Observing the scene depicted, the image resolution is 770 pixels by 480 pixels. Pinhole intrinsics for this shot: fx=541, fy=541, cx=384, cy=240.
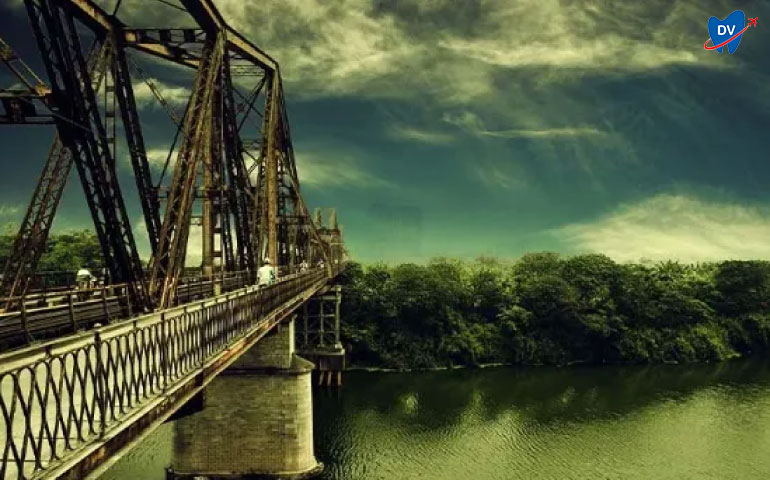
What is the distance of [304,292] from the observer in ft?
87.3

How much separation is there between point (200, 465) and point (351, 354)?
27.3 meters

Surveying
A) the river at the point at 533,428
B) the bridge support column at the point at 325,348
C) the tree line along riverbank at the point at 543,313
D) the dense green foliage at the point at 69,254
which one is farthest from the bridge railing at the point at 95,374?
the dense green foliage at the point at 69,254

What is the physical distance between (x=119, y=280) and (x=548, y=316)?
51.6 metres

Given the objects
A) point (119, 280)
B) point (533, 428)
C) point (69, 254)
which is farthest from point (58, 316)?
point (69, 254)

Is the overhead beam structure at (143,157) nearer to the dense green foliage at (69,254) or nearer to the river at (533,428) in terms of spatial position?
the river at (533,428)

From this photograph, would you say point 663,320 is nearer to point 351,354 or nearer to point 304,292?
point 351,354

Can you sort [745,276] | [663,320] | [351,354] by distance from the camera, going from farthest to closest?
1. [745,276]
2. [663,320]
3. [351,354]

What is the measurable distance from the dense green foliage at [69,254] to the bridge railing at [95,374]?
5632 cm

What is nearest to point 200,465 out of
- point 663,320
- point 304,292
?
point 304,292

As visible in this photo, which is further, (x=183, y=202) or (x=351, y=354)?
(x=351, y=354)

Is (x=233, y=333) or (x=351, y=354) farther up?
(x=233, y=333)

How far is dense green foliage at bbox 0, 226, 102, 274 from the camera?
63094 mm

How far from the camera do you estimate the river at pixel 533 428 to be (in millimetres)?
27078

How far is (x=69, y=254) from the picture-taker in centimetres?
6506
